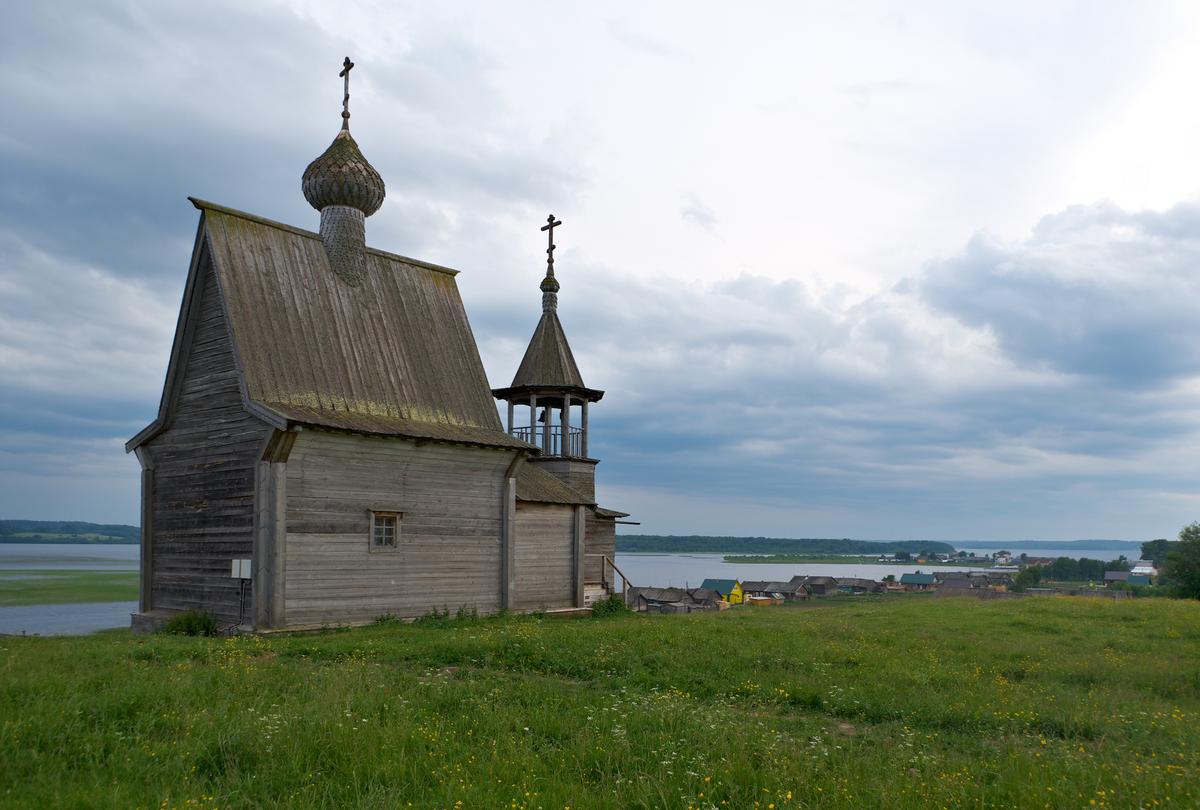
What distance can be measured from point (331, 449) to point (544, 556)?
818 centimetres

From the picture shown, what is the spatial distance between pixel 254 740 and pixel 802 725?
5997 mm

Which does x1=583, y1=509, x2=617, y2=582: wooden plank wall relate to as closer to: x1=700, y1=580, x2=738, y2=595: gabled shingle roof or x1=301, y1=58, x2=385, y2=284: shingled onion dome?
x1=301, y1=58, x2=385, y2=284: shingled onion dome

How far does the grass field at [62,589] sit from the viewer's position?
51281mm

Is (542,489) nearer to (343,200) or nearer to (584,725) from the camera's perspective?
(343,200)

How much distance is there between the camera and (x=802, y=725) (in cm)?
1016

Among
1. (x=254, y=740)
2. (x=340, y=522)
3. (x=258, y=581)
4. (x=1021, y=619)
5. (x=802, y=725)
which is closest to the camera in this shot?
(x=254, y=740)

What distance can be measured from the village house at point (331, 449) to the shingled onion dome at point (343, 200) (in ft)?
0.14

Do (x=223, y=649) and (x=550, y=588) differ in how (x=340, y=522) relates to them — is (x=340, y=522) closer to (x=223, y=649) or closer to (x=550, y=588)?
(x=223, y=649)

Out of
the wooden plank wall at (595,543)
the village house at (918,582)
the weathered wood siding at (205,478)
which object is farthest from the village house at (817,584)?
the weathered wood siding at (205,478)

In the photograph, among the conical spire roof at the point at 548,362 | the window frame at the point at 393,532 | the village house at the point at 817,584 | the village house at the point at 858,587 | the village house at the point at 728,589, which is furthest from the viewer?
the village house at the point at 858,587

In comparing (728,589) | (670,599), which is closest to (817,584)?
(728,589)

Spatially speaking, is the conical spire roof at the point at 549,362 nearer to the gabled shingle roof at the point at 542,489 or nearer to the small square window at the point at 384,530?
the gabled shingle roof at the point at 542,489

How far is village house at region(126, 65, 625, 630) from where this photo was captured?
19.7m

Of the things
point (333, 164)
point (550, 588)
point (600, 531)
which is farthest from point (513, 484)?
point (333, 164)
